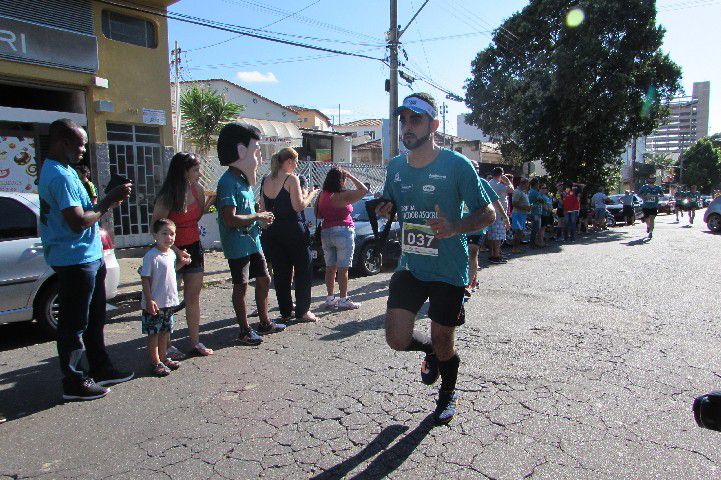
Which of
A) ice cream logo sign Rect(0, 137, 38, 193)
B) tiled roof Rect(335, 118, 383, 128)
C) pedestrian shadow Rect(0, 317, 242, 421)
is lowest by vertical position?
pedestrian shadow Rect(0, 317, 242, 421)

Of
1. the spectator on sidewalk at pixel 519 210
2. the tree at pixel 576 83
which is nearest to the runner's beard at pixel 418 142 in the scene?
the spectator on sidewalk at pixel 519 210

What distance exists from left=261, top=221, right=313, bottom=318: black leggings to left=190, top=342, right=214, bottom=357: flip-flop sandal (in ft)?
3.90

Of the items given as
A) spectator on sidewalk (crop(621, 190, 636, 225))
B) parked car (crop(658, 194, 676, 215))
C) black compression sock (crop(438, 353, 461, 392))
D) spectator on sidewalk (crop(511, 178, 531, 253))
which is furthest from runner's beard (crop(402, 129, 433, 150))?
parked car (crop(658, 194, 676, 215))

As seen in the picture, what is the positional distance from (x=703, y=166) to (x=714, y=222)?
217ft

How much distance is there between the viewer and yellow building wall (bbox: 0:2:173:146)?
34.6ft

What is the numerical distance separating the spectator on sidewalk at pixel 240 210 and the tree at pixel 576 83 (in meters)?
17.0

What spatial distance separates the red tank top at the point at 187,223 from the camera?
4453 mm

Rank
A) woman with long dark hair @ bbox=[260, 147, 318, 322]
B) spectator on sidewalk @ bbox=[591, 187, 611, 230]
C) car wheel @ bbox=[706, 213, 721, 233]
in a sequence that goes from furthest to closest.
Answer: spectator on sidewalk @ bbox=[591, 187, 611, 230] → car wheel @ bbox=[706, 213, 721, 233] → woman with long dark hair @ bbox=[260, 147, 318, 322]

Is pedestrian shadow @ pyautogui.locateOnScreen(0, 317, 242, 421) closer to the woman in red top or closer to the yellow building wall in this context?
the woman in red top

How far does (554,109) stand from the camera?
19578 mm

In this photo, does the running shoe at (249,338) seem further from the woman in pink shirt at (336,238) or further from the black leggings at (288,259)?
the woman in pink shirt at (336,238)

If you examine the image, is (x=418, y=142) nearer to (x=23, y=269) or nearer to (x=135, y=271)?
(x=23, y=269)

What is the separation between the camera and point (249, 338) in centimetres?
491

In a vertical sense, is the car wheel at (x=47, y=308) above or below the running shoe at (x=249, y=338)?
above
